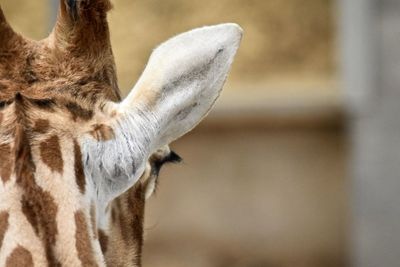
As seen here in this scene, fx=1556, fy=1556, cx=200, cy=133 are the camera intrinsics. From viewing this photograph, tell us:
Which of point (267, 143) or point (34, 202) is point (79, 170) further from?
point (267, 143)

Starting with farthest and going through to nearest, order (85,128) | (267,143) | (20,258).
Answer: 1. (267,143)
2. (85,128)
3. (20,258)

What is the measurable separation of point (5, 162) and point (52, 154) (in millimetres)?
131

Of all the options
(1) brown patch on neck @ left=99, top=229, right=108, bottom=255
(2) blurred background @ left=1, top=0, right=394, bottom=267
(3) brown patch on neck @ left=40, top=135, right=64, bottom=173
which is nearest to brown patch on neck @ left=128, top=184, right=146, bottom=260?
(1) brown patch on neck @ left=99, top=229, right=108, bottom=255

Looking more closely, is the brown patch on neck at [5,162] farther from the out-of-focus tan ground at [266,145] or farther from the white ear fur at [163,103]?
the out-of-focus tan ground at [266,145]

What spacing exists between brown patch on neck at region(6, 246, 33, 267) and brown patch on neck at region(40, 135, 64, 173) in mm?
260

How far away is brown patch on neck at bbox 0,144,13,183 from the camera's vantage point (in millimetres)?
4039

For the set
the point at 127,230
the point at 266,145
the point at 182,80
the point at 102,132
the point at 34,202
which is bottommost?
the point at 266,145

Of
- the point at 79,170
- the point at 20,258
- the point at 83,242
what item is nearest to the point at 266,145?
the point at 79,170

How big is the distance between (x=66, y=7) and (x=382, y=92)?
27.4 ft

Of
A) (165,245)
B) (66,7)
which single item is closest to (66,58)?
(66,7)

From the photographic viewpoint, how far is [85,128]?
4.24m

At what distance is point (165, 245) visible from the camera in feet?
41.4

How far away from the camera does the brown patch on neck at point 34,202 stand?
399 centimetres

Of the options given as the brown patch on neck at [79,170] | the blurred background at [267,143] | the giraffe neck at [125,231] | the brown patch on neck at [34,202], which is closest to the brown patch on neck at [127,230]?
the giraffe neck at [125,231]
